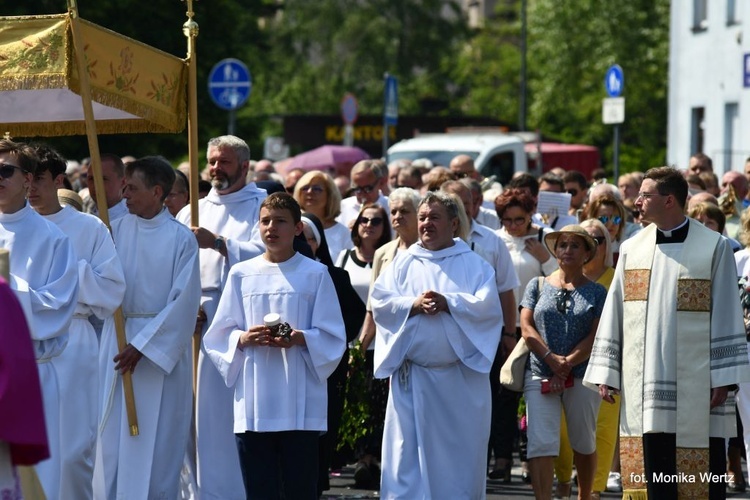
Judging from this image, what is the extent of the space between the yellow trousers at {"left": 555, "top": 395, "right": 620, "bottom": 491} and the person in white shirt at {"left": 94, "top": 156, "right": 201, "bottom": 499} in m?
Answer: 2.45

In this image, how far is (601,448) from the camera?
408 inches

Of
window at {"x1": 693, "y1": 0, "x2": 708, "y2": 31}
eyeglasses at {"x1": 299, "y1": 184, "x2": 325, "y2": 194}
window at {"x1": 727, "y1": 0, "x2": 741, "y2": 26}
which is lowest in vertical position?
eyeglasses at {"x1": 299, "y1": 184, "x2": 325, "y2": 194}

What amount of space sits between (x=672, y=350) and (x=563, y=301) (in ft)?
5.69

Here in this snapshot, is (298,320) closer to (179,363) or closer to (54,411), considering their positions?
(179,363)

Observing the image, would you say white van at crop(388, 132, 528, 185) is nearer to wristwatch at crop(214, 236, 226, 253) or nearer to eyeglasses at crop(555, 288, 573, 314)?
eyeglasses at crop(555, 288, 573, 314)

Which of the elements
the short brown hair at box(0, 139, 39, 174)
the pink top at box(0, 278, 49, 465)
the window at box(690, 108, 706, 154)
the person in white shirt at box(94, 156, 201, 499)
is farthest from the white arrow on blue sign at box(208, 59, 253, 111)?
the pink top at box(0, 278, 49, 465)

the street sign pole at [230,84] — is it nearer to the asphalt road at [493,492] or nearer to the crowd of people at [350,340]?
the crowd of people at [350,340]

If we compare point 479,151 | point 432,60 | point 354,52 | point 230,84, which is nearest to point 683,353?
point 230,84

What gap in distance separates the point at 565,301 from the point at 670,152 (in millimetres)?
24123

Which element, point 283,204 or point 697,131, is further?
point 697,131

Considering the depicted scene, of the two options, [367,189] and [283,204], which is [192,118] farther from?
[367,189]

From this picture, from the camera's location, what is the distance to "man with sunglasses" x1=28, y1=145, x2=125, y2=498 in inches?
323

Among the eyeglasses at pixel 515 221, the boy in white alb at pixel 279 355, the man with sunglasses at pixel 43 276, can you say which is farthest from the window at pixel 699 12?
the man with sunglasses at pixel 43 276

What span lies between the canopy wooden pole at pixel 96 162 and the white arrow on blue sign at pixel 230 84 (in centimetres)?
1104
